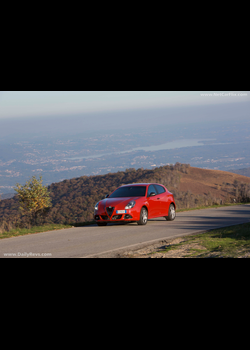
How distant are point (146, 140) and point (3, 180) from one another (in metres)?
85.7

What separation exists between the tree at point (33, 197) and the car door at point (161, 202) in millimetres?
8649

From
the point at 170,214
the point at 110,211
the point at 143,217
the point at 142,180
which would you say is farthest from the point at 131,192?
the point at 142,180

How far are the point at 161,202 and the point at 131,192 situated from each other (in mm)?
1385

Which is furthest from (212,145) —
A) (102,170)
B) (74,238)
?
(74,238)

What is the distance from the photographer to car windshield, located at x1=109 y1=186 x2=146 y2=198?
1681cm

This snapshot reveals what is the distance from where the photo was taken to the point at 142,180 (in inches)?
1991

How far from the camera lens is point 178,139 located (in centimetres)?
15638

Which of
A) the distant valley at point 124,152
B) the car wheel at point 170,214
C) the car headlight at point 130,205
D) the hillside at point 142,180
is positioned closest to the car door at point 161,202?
the car wheel at point 170,214

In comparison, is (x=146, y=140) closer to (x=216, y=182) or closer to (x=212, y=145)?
(x=212, y=145)

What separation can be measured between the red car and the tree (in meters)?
7.90

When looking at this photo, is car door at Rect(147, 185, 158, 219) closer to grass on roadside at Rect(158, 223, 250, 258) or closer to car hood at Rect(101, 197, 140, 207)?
car hood at Rect(101, 197, 140, 207)

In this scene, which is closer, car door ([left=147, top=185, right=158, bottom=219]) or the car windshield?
car door ([left=147, top=185, right=158, bottom=219])


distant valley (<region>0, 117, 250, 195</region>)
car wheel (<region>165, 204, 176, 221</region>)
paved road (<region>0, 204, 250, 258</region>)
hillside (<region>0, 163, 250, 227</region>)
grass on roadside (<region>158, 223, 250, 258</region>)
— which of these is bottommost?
grass on roadside (<region>158, 223, 250, 258</region>)

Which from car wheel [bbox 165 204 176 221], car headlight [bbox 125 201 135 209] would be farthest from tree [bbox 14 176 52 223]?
car headlight [bbox 125 201 135 209]
